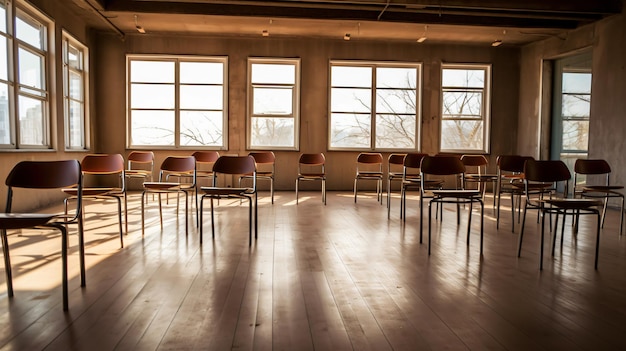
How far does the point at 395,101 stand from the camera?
10.5 m

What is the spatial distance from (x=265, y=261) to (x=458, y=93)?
27.3 ft

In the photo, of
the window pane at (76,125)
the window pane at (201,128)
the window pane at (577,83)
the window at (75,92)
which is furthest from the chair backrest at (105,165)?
the window pane at (577,83)

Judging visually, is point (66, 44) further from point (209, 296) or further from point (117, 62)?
point (209, 296)

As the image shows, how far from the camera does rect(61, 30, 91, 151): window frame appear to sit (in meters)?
8.25

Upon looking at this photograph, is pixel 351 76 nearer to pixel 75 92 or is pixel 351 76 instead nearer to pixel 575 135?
pixel 575 135

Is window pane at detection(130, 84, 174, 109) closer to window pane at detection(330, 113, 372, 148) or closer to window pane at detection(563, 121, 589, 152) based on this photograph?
window pane at detection(330, 113, 372, 148)

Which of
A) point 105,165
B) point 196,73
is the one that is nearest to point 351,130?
point 196,73

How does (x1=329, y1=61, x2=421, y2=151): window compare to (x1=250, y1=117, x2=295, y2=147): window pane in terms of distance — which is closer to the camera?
(x1=250, y1=117, x2=295, y2=147): window pane

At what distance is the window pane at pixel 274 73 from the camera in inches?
400

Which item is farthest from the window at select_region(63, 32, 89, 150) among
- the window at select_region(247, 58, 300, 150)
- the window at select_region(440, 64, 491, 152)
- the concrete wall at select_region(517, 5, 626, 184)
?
the concrete wall at select_region(517, 5, 626, 184)

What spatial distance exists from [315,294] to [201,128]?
25.9 feet

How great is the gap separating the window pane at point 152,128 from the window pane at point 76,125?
107 cm

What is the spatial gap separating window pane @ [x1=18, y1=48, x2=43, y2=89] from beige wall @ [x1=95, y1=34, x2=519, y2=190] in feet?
8.62

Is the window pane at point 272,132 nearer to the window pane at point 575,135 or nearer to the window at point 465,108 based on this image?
the window at point 465,108
